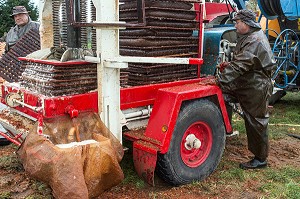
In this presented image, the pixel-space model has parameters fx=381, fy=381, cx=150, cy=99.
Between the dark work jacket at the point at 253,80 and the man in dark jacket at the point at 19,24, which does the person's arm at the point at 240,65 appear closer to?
the dark work jacket at the point at 253,80

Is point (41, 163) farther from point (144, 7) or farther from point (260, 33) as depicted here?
point (260, 33)

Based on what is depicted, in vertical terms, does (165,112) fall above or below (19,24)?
below

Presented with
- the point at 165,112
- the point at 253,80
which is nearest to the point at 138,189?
the point at 165,112

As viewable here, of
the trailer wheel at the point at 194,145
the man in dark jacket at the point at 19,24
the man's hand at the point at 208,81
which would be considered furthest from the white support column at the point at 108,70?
the man in dark jacket at the point at 19,24

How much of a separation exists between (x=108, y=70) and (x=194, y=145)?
1193 millimetres

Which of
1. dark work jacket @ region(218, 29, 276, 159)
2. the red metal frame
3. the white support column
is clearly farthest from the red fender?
dark work jacket @ region(218, 29, 276, 159)

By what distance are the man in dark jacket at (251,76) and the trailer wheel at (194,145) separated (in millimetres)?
362

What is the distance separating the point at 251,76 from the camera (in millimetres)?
4152

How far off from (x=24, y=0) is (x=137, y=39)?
1432 cm

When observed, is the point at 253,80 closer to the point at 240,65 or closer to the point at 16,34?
the point at 240,65

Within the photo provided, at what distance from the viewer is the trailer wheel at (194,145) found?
3693 mm

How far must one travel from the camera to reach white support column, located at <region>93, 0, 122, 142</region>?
11.0ft

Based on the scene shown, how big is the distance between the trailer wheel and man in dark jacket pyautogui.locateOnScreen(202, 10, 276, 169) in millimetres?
362

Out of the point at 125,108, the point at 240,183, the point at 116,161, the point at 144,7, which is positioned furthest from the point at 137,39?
the point at 240,183
